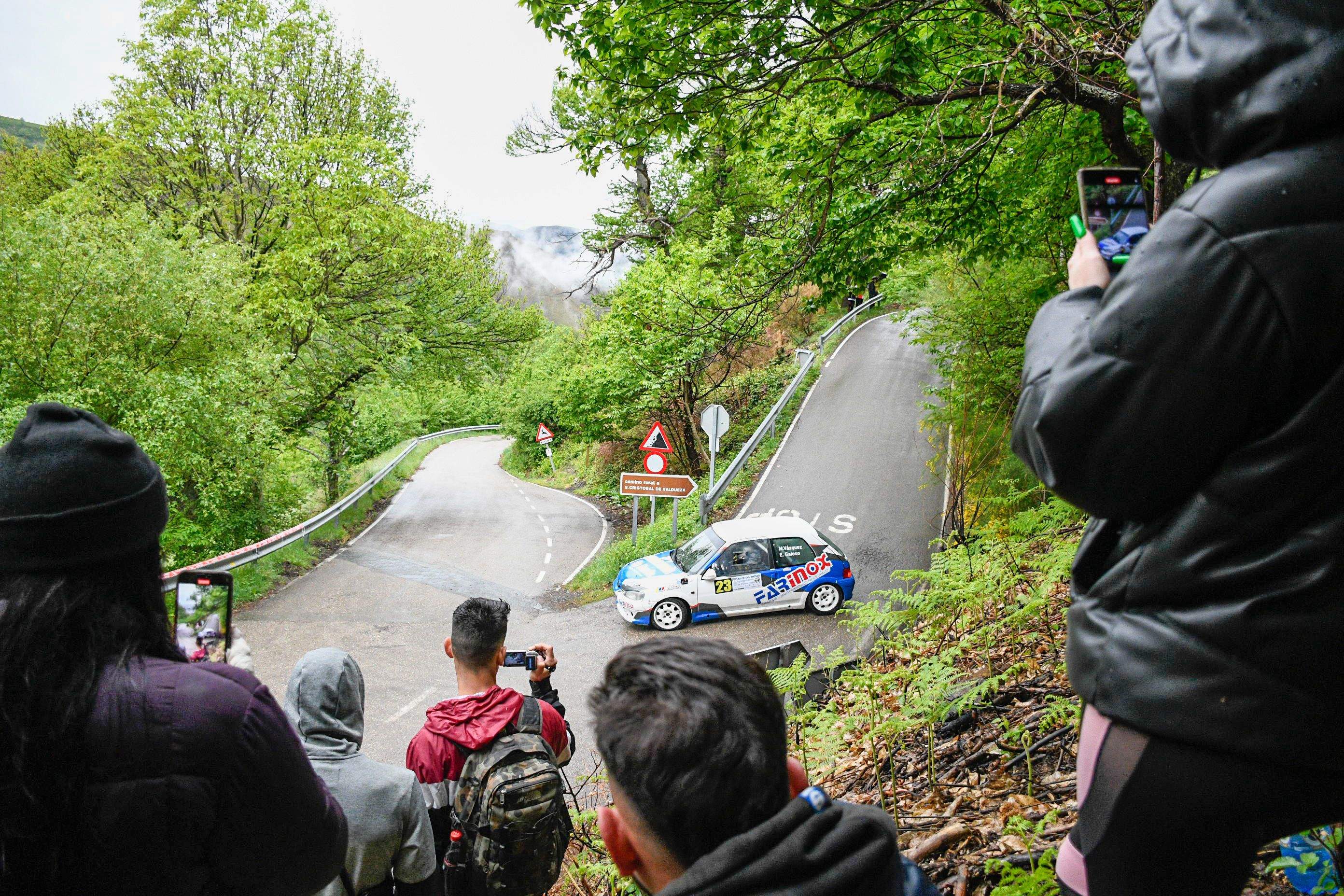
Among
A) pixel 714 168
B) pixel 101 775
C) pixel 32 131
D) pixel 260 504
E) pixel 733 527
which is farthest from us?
pixel 32 131

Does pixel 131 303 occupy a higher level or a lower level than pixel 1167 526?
higher

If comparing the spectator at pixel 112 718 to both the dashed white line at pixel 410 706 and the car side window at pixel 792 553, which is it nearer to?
the dashed white line at pixel 410 706

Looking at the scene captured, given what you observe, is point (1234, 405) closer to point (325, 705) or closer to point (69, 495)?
point (69, 495)

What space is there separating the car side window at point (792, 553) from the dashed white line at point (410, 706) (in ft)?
18.3

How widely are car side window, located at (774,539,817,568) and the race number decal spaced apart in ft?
0.27

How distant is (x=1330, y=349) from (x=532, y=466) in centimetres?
3864

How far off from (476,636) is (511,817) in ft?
3.03

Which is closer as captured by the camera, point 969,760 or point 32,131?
point 969,760

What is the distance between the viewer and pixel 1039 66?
520 cm

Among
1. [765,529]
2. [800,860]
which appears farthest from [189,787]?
[765,529]

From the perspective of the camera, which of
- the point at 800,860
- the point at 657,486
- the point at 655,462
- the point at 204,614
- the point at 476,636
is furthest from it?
the point at 655,462

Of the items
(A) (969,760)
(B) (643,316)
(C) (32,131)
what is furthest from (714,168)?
(C) (32,131)

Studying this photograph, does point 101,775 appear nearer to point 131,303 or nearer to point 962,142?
point 962,142

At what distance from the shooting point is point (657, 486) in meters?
16.4
